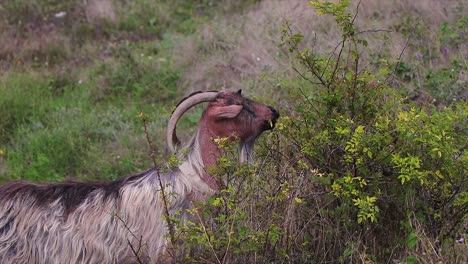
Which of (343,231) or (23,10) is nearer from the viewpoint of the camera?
(343,231)

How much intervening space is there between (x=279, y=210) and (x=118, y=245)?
3.70 ft

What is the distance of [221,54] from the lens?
1150 centimetres

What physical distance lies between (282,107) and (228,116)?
255cm

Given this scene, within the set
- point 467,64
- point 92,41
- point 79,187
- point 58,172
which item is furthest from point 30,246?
point 92,41

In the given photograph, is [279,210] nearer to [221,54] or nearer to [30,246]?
[30,246]

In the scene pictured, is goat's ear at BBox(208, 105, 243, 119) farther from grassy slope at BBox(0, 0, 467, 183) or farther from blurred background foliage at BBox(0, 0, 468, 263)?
grassy slope at BBox(0, 0, 467, 183)

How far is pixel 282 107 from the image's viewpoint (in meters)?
8.73

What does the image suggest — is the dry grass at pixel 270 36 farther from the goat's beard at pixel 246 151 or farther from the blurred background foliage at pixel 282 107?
the goat's beard at pixel 246 151

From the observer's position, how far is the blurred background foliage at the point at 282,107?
574 centimetres

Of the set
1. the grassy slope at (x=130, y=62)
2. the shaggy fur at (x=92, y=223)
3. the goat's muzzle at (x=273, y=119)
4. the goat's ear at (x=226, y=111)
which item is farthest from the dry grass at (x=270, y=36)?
the shaggy fur at (x=92, y=223)

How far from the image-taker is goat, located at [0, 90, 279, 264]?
6.11 m

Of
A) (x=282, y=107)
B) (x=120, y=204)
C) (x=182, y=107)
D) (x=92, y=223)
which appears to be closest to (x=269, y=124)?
(x=182, y=107)

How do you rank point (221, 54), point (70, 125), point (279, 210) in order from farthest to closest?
point (221, 54) < point (70, 125) < point (279, 210)

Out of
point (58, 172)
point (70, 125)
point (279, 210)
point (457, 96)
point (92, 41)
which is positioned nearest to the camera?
point (279, 210)
